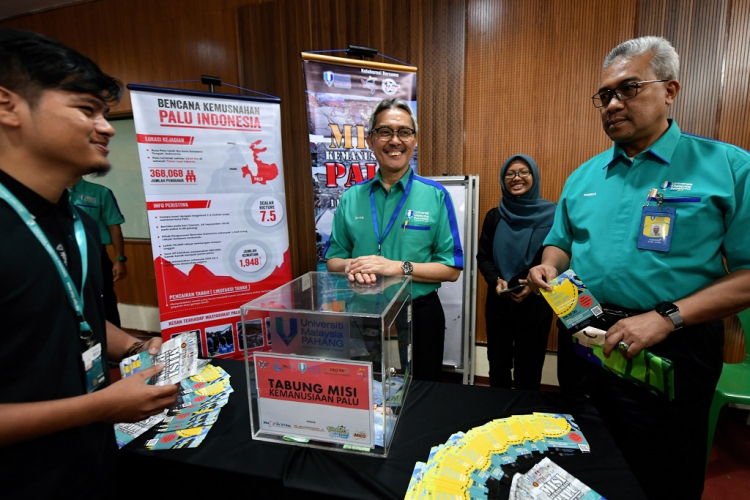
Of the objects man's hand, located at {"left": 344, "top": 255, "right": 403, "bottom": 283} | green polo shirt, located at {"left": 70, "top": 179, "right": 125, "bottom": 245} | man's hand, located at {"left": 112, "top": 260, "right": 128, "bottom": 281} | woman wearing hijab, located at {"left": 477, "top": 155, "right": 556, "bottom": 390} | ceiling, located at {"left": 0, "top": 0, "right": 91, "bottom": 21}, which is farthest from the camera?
ceiling, located at {"left": 0, "top": 0, "right": 91, "bottom": 21}

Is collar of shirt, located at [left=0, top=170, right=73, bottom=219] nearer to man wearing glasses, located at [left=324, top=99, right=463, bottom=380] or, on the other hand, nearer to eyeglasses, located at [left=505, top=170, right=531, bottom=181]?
man wearing glasses, located at [left=324, top=99, right=463, bottom=380]

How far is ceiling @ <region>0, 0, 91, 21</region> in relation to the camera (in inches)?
144

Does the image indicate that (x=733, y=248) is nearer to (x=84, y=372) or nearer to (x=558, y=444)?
(x=558, y=444)

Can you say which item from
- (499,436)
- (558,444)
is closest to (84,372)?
(499,436)

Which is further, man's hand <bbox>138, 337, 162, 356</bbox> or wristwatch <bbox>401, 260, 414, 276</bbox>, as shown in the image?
wristwatch <bbox>401, 260, 414, 276</bbox>

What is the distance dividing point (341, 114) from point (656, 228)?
2.06 m

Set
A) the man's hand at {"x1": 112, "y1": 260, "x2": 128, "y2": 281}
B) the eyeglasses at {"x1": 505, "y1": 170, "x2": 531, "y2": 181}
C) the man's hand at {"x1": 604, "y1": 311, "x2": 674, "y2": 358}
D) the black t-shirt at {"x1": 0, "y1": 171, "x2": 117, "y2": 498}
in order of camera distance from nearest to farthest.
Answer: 1. the black t-shirt at {"x1": 0, "y1": 171, "x2": 117, "y2": 498}
2. the man's hand at {"x1": 604, "y1": 311, "x2": 674, "y2": 358}
3. the eyeglasses at {"x1": 505, "y1": 170, "x2": 531, "y2": 181}
4. the man's hand at {"x1": 112, "y1": 260, "x2": 128, "y2": 281}

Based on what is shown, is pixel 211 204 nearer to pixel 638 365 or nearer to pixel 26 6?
pixel 638 365

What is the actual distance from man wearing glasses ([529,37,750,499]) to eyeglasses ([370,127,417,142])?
0.78 m

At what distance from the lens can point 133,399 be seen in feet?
2.46

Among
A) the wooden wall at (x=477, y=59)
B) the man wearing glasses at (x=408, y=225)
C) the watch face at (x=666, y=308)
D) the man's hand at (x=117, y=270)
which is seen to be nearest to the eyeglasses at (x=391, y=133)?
the man wearing glasses at (x=408, y=225)

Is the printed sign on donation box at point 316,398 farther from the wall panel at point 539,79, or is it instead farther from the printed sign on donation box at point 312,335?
the wall panel at point 539,79

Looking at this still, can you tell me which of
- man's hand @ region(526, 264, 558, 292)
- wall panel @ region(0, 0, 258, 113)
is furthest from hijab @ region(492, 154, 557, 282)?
wall panel @ region(0, 0, 258, 113)

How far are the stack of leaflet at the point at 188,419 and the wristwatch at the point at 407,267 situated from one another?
82cm
